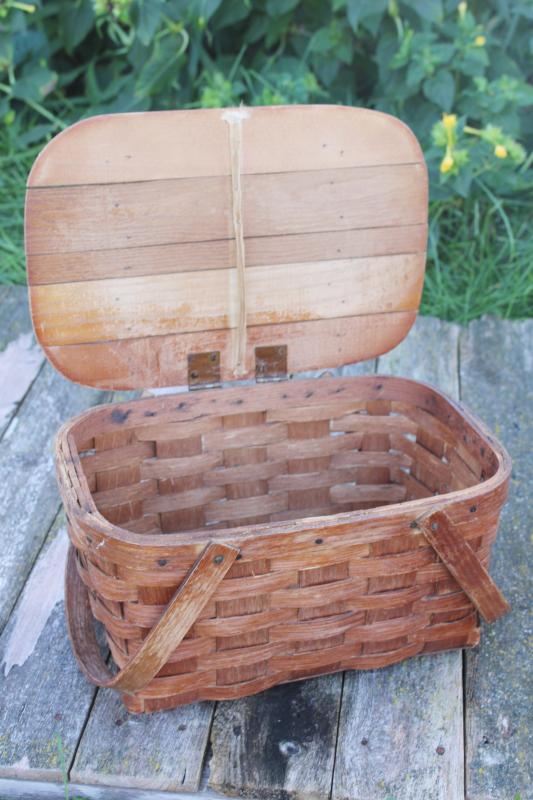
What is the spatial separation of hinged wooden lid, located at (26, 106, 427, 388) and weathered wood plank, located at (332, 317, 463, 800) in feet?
1.57

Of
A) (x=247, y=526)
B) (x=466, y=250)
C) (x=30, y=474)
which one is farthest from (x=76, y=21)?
(x=247, y=526)

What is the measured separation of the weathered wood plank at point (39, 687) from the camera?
1142 millimetres

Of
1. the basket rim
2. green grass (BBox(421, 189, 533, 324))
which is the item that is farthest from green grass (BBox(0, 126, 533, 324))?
the basket rim

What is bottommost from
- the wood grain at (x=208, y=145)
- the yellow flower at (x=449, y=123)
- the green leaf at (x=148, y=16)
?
the yellow flower at (x=449, y=123)

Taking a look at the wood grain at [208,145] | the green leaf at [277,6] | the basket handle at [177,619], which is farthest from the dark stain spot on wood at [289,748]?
the green leaf at [277,6]

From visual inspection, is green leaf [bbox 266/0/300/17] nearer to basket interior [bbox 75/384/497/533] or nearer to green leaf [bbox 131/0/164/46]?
green leaf [bbox 131/0/164/46]

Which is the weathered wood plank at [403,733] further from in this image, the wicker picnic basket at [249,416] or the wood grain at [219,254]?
the wood grain at [219,254]

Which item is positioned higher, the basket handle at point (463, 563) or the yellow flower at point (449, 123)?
the yellow flower at point (449, 123)

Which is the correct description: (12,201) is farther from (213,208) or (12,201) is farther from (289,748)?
(289,748)

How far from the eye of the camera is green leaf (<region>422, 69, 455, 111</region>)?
2.08 metres

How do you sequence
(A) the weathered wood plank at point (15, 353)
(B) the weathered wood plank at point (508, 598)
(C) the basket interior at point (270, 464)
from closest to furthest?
(B) the weathered wood plank at point (508, 598) → (C) the basket interior at point (270, 464) → (A) the weathered wood plank at point (15, 353)

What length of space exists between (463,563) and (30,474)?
0.83 metres

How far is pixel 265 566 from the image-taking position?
3.55 ft

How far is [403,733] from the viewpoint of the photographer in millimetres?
1173
